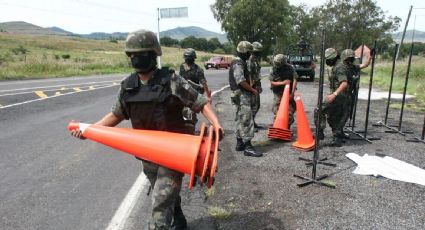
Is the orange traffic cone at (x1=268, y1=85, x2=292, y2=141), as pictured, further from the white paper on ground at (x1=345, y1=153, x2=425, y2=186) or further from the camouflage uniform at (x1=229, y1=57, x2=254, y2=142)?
the white paper on ground at (x1=345, y1=153, x2=425, y2=186)

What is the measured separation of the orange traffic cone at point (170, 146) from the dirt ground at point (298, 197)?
1.10m

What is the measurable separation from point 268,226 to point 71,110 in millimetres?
8305

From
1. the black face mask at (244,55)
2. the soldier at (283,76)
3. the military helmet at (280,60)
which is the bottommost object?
the soldier at (283,76)

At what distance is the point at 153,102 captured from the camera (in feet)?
9.61

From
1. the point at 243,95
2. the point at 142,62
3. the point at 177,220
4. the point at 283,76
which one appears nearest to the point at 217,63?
the point at 283,76

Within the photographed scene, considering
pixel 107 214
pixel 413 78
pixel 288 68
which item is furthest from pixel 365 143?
pixel 413 78

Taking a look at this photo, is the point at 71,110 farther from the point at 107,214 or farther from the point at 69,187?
the point at 107,214

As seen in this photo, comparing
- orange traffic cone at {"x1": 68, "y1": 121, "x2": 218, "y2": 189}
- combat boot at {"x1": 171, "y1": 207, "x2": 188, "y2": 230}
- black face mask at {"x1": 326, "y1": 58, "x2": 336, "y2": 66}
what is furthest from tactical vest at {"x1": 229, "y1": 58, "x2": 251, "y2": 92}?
orange traffic cone at {"x1": 68, "y1": 121, "x2": 218, "y2": 189}

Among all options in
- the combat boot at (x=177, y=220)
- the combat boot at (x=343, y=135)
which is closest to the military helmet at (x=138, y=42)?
the combat boot at (x=177, y=220)

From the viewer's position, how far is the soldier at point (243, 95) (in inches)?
247

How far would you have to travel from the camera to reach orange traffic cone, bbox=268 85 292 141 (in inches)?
283

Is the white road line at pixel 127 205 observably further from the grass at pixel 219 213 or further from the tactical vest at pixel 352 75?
the tactical vest at pixel 352 75

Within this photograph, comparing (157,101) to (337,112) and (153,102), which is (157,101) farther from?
(337,112)

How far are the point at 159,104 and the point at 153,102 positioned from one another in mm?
46
